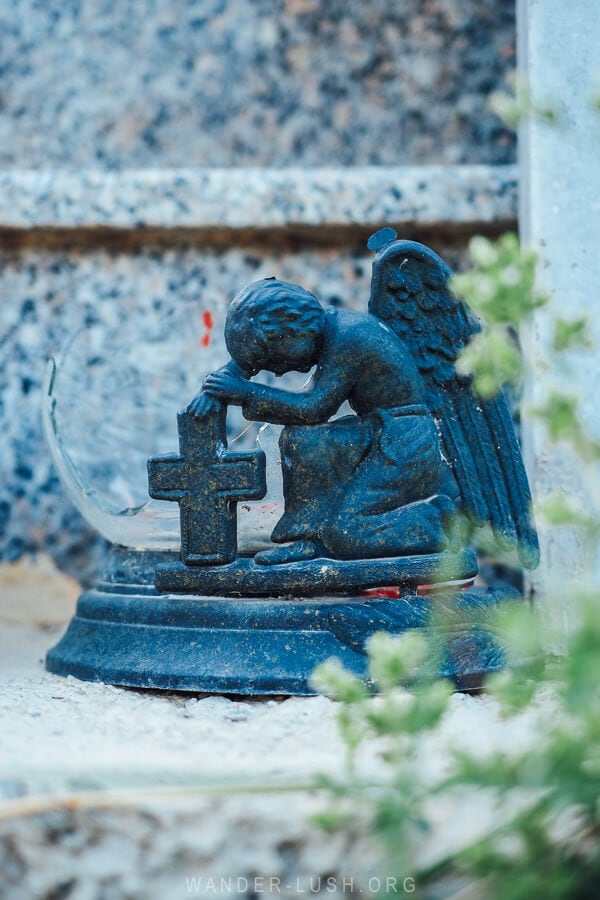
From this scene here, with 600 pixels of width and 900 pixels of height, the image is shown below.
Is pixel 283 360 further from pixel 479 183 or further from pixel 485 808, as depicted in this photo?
pixel 479 183

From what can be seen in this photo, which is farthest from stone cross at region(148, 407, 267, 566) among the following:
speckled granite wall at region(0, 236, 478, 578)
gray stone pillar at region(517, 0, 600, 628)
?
speckled granite wall at region(0, 236, 478, 578)

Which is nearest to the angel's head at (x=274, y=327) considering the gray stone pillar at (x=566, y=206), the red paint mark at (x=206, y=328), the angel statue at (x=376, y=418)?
the angel statue at (x=376, y=418)

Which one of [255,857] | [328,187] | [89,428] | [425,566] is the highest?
[328,187]

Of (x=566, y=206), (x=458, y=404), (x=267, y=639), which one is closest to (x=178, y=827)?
(x=267, y=639)

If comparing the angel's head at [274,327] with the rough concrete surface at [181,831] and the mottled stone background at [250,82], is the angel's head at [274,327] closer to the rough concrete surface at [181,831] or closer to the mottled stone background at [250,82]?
the rough concrete surface at [181,831]

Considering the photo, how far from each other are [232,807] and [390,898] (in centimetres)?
14

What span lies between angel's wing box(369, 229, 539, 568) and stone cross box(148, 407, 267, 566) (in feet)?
0.64

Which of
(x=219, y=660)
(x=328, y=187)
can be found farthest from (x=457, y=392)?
(x=328, y=187)

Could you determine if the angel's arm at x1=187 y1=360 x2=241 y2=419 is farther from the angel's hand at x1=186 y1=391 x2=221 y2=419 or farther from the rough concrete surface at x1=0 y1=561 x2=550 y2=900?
the rough concrete surface at x1=0 y1=561 x2=550 y2=900

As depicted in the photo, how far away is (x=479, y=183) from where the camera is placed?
1561 mm

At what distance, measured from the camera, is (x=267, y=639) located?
3.17 ft

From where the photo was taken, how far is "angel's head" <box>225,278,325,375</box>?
989 millimetres

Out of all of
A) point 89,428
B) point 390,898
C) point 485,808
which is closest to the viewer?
point 390,898

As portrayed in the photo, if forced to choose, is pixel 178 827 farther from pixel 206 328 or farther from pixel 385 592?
pixel 206 328
